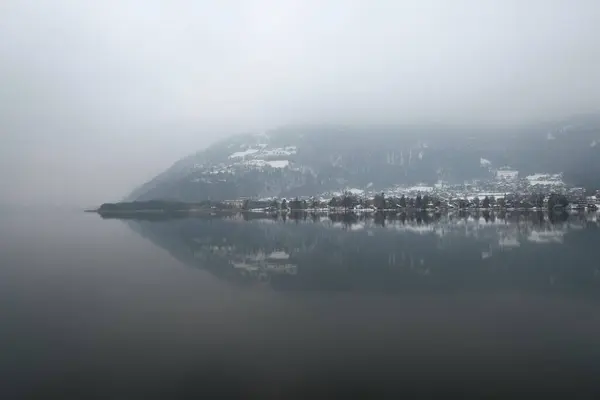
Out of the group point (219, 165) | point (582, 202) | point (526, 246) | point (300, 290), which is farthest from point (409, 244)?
point (219, 165)

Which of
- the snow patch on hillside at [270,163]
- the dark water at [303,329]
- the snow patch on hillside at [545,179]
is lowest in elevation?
the dark water at [303,329]

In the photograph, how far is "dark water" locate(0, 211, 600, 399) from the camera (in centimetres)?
694

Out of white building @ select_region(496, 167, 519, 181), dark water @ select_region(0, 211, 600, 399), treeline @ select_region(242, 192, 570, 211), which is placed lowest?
dark water @ select_region(0, 211, 600, 399)

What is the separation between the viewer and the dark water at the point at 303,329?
694 cm

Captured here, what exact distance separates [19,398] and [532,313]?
11.2 meters

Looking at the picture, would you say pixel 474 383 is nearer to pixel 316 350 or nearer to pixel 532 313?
pixel 316 350

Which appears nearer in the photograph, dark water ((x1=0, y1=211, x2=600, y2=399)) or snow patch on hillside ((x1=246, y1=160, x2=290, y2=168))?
dark water ((x1=0, y1=211, x2=600, y2=399))

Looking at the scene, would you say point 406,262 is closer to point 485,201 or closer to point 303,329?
point 303,329

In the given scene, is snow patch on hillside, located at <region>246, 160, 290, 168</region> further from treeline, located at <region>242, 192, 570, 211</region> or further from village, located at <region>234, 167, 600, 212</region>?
treeline, located at <region>242, 192, 570, 211</region>

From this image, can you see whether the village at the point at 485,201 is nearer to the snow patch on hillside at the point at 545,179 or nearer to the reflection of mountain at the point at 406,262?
the snow patch on hillside at the point at 545,179

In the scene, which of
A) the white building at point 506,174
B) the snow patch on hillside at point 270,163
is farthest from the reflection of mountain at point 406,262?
the snow patch on hillside at point 270,163

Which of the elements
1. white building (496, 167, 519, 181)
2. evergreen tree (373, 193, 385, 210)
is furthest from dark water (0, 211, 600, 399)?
white building (496, 167, 519, 181)

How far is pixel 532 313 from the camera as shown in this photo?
1055 centimetres

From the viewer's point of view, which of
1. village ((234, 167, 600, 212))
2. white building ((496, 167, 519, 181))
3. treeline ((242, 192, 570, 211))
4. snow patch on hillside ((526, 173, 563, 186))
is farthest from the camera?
white building ((496, 167, 519, 181))
